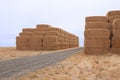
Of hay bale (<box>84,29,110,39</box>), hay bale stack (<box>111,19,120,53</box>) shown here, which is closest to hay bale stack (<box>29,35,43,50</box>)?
hay bale (<box>84,29,110,39</box>)

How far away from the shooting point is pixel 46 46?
5291cm

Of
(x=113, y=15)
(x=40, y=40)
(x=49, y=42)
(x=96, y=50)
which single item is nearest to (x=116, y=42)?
(x=96, y=50)

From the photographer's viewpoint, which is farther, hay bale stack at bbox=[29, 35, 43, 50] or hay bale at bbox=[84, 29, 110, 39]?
hay bale stack at bbox=[29, 35, 43, 50]

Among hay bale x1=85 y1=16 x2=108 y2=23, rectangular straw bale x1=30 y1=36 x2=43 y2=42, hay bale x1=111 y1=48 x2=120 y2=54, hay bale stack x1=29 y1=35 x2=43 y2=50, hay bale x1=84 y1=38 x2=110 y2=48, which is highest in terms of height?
hay bale x1=85 y1=16 x2=108 y2=23

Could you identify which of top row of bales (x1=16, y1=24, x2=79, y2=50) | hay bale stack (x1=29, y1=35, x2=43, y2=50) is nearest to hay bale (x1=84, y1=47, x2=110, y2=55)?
top row of bales (x1=16, y1=24, x2=79, y2=50)

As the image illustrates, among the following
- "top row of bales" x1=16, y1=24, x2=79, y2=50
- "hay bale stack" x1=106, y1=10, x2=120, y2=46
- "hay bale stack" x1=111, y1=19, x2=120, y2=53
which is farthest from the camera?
"top row of bales" x1=16, y1=24, x2=79, y2=50

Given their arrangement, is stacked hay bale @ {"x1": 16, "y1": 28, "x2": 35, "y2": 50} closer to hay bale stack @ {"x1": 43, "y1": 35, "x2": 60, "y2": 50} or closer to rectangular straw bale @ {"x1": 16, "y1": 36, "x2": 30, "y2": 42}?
rectangular straw bale @ {"x1": 16, "y1": 36, "x2": 30, "y2": 42}

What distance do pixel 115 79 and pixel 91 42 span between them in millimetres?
15763

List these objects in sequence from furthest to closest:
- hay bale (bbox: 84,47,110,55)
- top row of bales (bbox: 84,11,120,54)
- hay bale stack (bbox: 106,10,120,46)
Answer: hay bale stack (bbox: 106,10,120,46) < hay bale (bbox: 84,47,110,55) < top row of bales (bbox: 84,11,120,54)

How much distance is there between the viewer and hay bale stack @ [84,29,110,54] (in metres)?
28.8

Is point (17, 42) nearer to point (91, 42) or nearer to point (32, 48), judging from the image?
point (32, 48)

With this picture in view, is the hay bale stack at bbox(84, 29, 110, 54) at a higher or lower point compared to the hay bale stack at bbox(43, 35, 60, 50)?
higher

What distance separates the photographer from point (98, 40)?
28.9m

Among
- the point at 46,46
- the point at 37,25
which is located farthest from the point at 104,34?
the point at 37,25
